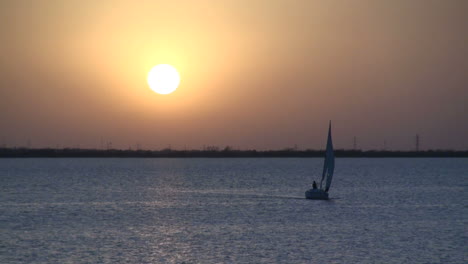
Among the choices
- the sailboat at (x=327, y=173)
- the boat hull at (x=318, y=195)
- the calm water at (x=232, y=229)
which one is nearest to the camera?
the calm water at (x=232, y=229)

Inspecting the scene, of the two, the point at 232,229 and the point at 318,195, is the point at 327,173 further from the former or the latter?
the point at 232,229

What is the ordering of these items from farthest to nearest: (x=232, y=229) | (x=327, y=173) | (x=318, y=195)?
(x=318, y=195), (x=327, y=173), (x=232, y=229)

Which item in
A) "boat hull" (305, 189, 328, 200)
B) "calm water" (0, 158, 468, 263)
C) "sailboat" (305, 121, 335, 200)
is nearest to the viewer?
"calm water" (0, 158, 468, 263)

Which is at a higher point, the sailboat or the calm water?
the sailboat

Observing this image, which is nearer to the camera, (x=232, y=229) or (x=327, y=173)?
(x=232, y=229)

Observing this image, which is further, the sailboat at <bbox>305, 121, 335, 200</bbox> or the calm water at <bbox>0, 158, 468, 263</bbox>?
the sailboat at <bbox>305, 121, 335, 200</bbox>

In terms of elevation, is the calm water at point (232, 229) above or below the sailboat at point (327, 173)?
below

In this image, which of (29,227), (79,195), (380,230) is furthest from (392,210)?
(79,195)

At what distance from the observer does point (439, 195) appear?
312 feet

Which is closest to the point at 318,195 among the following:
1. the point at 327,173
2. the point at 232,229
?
the point at 327,173

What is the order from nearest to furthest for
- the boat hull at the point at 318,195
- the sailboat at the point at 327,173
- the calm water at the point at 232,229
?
1. the calm water at the point at 232,229
2. the sailboat at the point at 327,173
3. the boat hull at the point at 318,195

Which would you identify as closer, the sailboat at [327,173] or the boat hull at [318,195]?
the sailboat at [327,173]

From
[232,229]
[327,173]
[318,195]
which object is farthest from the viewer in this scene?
[318,195]

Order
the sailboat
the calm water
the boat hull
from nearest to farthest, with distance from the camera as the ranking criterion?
the calm water < the sailboat < the boat hull
